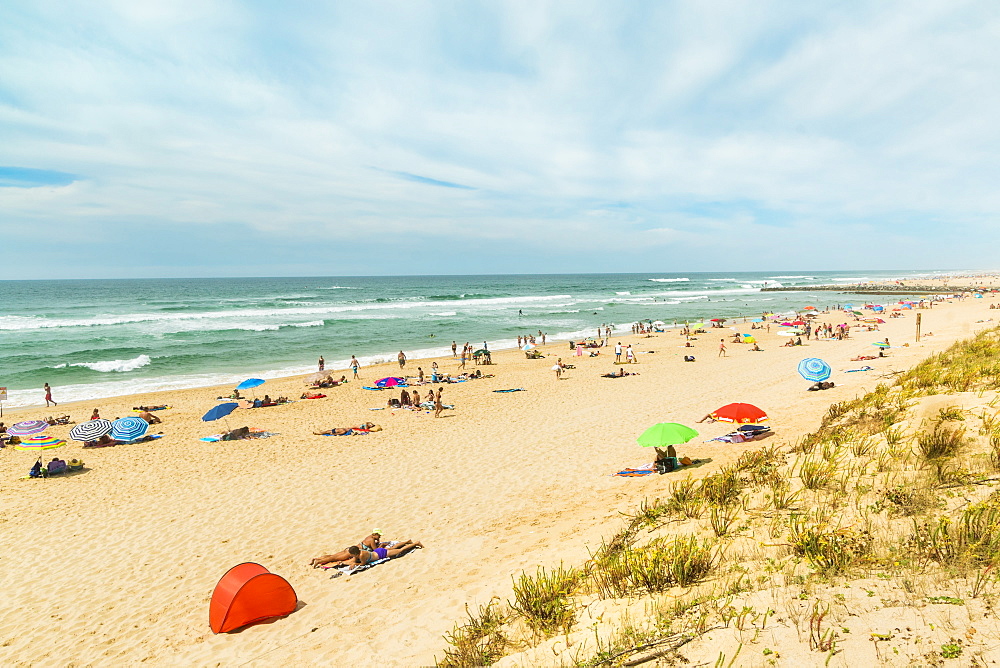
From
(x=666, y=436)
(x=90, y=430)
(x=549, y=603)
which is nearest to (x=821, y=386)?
(x=666, y=436)

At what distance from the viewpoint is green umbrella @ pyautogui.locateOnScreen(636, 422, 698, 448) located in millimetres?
9484

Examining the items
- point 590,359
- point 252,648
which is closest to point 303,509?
point 252,648

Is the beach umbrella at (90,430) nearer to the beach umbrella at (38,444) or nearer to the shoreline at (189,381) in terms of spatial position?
the beach umbrella at (38,444)

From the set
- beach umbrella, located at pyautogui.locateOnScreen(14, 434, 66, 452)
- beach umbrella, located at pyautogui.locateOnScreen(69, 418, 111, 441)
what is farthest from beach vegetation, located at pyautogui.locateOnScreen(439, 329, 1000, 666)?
beach umbrella, located at pyautogui.locateOnScreen(14, 434, 66, 452)

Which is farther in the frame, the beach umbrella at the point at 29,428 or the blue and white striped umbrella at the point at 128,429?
the blue and white striped umbrella at the point at 128,429

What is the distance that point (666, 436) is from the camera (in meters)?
9.69

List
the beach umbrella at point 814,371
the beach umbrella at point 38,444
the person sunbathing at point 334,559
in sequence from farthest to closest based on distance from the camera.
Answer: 1. the beach umbrella at point 814,371
2. the beach umbrella at point 38,444
3. the person sunbathing at point 334,559

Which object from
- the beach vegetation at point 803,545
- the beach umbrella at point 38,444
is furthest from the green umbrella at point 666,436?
the beach umbrella at point 38,444

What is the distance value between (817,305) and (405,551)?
70.4 m

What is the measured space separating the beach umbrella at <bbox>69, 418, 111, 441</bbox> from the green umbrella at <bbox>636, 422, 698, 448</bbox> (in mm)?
15528

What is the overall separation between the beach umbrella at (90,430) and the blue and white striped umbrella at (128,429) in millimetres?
200

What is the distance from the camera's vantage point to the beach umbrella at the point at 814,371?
1591 centimetres

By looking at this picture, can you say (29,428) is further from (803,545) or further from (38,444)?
(803,545)

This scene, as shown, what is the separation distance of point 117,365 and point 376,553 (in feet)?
97.4
